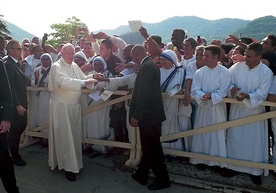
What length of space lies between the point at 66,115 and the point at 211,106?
7.17 ft

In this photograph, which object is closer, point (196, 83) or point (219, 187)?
point (219, 187)

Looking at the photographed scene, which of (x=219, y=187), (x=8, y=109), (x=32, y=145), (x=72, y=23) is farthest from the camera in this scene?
(x=72, y=23)

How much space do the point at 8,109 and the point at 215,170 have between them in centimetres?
308

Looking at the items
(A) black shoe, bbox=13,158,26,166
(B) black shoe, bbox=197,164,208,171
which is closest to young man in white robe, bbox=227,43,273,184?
(B) black shoe, bbox=197,164,208,171

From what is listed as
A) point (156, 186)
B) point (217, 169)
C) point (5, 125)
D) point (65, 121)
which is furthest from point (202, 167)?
point (5, 125)

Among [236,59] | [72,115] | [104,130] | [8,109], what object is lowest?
[104,130]

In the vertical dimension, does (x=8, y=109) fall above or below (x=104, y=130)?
above

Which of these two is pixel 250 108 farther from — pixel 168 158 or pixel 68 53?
pixel 68 53

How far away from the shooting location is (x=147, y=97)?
3.86 m

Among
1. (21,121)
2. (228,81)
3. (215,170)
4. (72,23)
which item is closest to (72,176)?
(21,121)

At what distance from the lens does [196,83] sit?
442cm

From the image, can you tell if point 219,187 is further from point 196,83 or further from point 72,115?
point 72,115

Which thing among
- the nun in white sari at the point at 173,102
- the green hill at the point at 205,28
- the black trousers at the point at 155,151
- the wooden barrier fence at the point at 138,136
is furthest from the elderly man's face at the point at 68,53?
the green hill at the point at 205,28

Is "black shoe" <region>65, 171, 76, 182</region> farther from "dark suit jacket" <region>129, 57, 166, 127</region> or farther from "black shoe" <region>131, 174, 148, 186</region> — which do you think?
"dark suit jacket" <region>129, 57, 166, 127</region>
